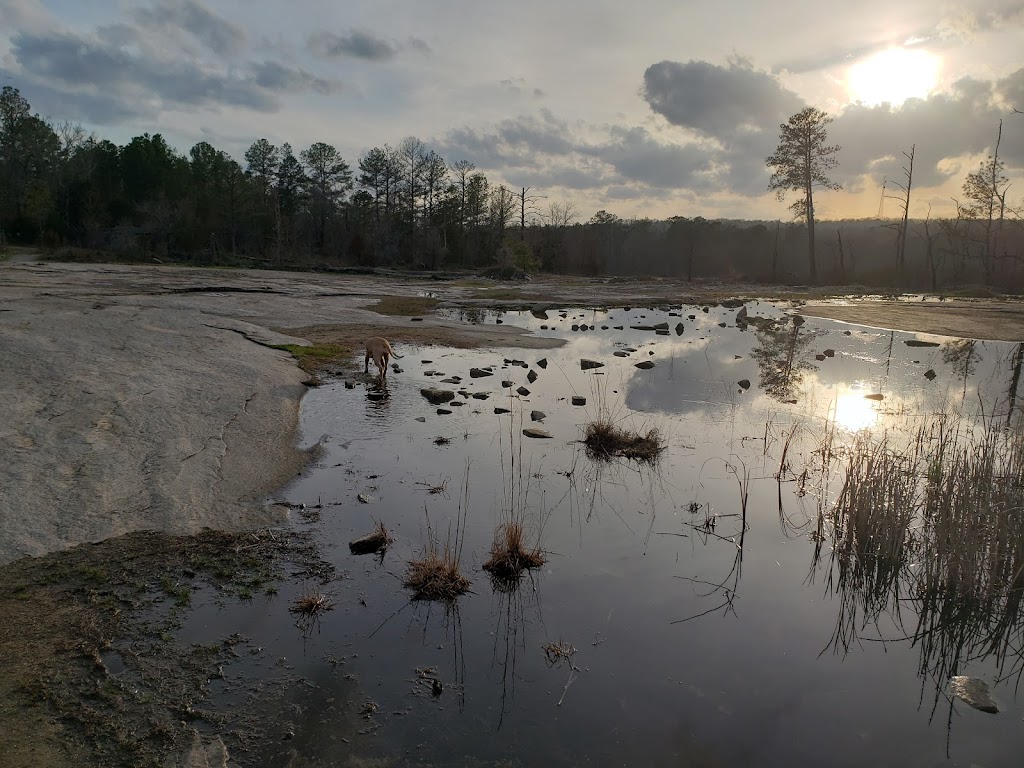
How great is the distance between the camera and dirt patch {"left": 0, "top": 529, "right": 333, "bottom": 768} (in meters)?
3.33

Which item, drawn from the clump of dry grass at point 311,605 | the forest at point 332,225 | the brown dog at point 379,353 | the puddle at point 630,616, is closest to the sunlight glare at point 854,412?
the puddle at point 630,616

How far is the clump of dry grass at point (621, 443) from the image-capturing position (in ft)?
26.9

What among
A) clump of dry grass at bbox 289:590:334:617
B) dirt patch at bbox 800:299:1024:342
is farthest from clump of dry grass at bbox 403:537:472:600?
dirt patch at bbox 800:299:1024:342

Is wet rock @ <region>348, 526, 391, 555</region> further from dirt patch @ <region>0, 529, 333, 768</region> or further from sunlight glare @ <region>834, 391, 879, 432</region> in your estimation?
sunlight glare @ <region>834, 391, 879, 432</region>

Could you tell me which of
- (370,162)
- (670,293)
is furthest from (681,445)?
(370,162)

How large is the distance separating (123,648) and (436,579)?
1.99m

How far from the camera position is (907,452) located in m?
7.74

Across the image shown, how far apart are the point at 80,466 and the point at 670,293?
33278 millimetres

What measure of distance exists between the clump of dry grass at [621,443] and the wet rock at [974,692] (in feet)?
13.6

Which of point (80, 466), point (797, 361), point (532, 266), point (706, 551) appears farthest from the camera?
point (532, 266)

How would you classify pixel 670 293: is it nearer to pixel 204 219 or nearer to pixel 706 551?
pixel 706 551

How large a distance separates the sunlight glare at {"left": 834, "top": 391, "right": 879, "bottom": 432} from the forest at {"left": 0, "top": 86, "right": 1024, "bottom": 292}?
115 feet

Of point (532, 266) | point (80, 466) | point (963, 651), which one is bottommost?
point (963, 651)

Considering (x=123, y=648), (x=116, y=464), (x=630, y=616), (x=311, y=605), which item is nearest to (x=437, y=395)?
(x=116, y=464)
